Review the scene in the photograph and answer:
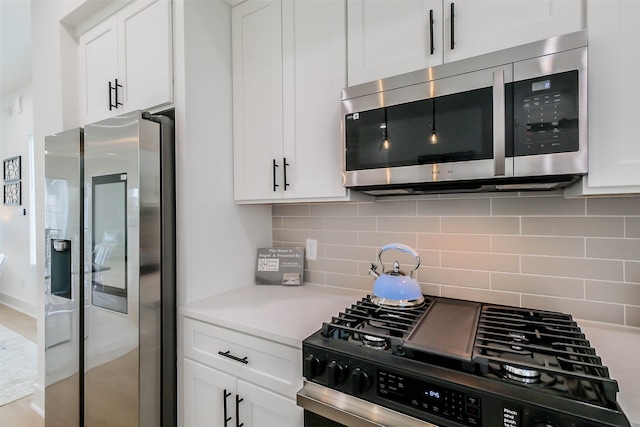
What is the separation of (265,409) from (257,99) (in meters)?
1.44

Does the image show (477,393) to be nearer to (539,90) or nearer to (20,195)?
(539,90)

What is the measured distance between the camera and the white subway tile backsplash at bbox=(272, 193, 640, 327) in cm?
117

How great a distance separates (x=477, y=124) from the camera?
1.07m

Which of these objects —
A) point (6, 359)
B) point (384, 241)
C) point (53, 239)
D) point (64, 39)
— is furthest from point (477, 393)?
point (6, 359)

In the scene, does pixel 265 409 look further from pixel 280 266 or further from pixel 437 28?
pixel 437 28

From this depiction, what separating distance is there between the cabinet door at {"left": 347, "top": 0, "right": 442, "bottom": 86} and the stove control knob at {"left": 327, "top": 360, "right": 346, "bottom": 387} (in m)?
1.09

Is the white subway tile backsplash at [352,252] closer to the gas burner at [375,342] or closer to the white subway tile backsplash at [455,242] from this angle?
the white subway tile backsplash at [455,242]

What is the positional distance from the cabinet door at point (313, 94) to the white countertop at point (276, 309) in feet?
1.71

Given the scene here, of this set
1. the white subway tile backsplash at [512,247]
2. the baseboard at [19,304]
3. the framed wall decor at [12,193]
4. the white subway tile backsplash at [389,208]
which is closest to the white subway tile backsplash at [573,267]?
the white subway tile backsplash at [512,247]

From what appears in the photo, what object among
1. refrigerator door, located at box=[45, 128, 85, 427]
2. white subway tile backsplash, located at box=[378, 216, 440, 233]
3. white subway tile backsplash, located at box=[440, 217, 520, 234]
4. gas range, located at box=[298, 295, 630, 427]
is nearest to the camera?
gas range, located at box=[298, 295, 630, 427]

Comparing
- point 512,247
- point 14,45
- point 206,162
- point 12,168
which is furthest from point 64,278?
point 12,168

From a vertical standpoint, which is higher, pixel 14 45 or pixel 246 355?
pixel 14 45

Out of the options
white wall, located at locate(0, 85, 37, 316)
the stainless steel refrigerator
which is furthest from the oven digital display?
white wall, located at locate(0, 85, 37, 316)

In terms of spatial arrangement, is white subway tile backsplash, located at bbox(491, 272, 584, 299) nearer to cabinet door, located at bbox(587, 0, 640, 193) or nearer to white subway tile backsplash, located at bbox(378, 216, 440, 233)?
white subway tile backsplash, located at bbox(378, 216, 440, 233)
